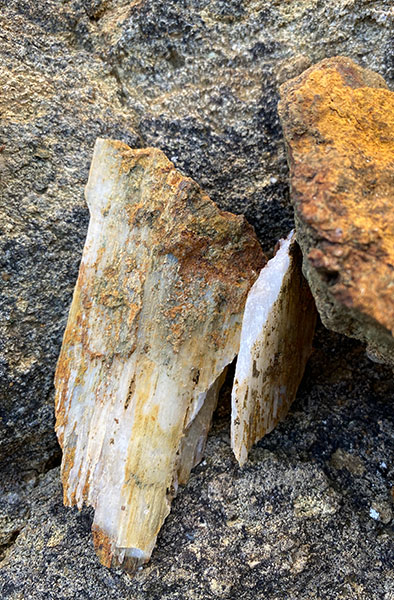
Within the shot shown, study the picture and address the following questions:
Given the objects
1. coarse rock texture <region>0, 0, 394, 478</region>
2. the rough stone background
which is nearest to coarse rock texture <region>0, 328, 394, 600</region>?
the rough stone background

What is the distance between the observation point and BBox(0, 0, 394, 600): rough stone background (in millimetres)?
1337

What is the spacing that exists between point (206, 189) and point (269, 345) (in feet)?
1.87

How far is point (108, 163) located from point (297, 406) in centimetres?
98

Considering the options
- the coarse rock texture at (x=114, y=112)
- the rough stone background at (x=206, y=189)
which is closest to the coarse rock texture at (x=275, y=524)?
the rough stone background at (x=206, y=189)

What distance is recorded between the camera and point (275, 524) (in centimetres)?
130

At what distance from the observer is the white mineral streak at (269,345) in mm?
1257

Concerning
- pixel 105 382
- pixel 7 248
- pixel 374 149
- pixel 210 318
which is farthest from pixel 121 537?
pixel 374 149

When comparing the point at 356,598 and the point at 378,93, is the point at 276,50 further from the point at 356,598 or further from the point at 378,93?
the point at 356,598

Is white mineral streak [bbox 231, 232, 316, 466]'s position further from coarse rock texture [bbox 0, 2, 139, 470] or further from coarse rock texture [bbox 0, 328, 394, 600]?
coarse rock texture [bbox 0, 2, 139, 470]

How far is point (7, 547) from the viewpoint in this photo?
1.50 metres

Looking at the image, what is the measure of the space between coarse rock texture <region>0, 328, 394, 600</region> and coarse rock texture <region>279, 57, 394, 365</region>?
0.44 meters

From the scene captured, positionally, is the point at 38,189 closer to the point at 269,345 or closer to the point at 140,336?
the point at 140,336

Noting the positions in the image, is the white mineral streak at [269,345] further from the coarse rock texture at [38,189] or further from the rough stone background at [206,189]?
the coarse rock texture at [38,189]

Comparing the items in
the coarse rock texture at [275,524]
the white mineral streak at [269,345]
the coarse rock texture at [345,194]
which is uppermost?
the coarse rock texture at [345,194]
